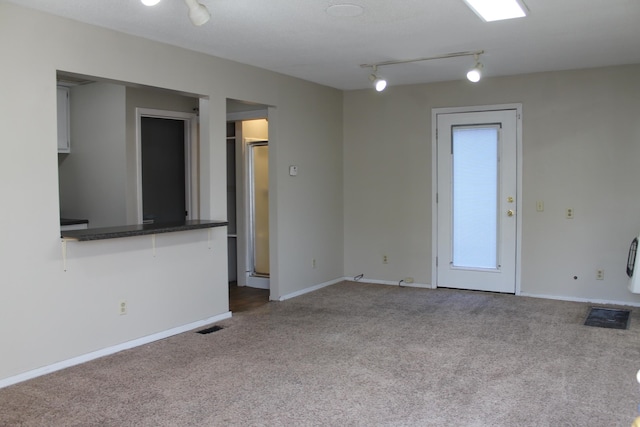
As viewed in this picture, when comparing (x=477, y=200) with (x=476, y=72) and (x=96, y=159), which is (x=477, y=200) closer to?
(x=476, y=72)

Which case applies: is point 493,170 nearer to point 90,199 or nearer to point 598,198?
point 598,198

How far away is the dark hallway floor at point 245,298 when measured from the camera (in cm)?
559

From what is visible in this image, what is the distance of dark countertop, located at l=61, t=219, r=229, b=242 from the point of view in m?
3.73

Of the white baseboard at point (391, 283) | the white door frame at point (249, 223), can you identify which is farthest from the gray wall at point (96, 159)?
the white baseboard at point (391, 283)

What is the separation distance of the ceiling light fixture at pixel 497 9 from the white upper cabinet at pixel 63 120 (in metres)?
4.24

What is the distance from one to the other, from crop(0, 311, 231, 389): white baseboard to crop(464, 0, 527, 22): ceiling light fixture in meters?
3.27

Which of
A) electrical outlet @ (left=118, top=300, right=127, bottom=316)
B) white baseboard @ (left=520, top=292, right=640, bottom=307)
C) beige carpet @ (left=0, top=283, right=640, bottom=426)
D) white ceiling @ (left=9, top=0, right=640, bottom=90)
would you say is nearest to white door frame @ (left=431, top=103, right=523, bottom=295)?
white baseboard @ (left=520, top=292, right=640, bottom=307)

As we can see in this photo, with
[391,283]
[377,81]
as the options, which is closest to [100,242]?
[377,81]

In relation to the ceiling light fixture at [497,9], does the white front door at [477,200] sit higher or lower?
lower

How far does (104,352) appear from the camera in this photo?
4004mm

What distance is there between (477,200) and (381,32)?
2.65 meters

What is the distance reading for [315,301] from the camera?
579cm

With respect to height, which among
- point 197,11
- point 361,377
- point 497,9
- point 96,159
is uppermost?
point 497,9

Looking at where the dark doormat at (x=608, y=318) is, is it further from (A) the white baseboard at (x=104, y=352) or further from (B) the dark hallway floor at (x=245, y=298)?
(A) the white baseboard at (x=104, y=352)
